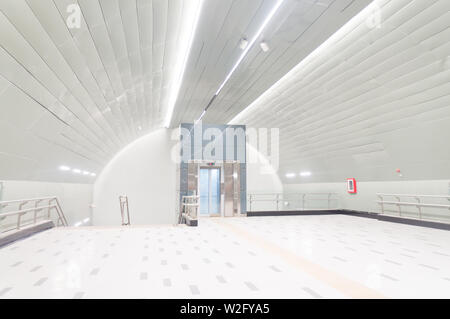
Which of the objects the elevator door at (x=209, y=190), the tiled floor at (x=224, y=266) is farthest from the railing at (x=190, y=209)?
the elevator door at (x=209, y=190)

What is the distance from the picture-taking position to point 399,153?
8211mm

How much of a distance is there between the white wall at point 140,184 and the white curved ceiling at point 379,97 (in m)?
6.34

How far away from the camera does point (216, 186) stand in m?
12.4

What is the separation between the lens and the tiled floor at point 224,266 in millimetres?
3137

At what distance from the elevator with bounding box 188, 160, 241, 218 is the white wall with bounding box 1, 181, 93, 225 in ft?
16.2

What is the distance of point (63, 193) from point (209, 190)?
19.6 feet

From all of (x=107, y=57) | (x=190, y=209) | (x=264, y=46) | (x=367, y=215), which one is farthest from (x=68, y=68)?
(x=367, y=215)

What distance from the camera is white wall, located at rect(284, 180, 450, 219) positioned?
26.8 ft

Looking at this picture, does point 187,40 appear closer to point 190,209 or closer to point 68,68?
point 68,68

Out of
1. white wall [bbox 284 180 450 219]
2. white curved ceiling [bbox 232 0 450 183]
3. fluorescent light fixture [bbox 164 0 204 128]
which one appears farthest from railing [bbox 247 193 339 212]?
fluorescent light fixture [bbox 164 0 204 128]

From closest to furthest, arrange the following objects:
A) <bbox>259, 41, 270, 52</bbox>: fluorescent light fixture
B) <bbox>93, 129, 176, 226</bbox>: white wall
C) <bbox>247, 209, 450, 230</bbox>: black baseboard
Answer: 1. <bbox>259, 41, 270, 52</bbox>: fluorescent light fixture
2. <bbox>247, 209, 450, 230</bbox>: black baseboard
3. <bbox>93, 129, 176, 226</bbox>: white wall

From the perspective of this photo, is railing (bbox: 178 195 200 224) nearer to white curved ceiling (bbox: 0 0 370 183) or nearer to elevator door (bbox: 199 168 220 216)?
elevator door (bbox: 199 168 220 216)
